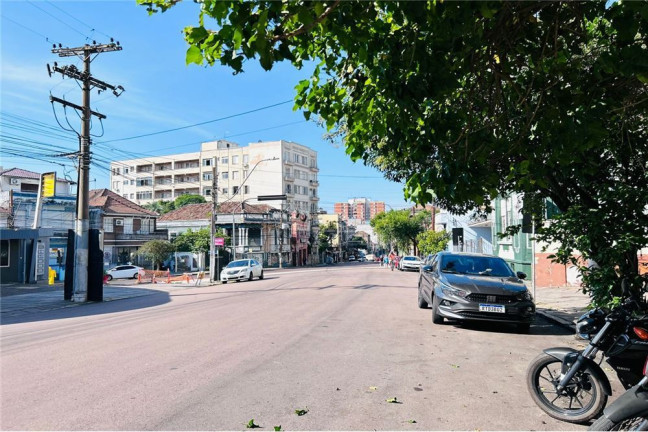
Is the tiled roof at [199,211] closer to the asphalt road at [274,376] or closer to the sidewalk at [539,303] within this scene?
the sidewalk at [539,303]

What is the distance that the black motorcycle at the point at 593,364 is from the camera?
4.15m

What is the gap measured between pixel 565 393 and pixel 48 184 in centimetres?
3089

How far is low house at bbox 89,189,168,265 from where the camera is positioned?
157 feet

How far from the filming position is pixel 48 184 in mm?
28188

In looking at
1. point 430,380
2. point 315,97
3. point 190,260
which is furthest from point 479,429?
point 190,260

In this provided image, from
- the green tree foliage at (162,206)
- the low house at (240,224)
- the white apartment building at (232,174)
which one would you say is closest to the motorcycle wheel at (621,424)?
the low house at (240,224)

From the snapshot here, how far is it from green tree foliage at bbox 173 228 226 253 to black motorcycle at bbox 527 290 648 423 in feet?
150

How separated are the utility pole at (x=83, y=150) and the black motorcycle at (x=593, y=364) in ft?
58.5

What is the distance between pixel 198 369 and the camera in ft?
19.6

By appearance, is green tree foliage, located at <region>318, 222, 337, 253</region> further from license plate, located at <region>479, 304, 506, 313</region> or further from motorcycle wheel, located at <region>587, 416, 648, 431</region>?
motorcycle wheel, located at <region>587, 416, 648, 431</region>

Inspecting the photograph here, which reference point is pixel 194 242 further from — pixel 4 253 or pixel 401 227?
pixel 401 227

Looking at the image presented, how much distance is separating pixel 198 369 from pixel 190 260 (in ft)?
156

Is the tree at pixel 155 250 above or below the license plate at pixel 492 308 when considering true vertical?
above

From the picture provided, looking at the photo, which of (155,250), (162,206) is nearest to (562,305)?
(155,250)
